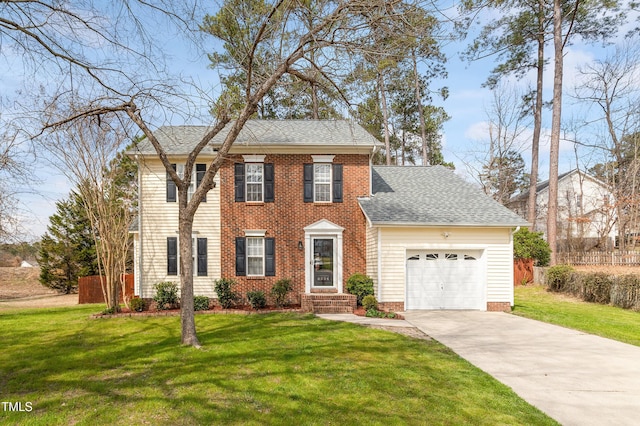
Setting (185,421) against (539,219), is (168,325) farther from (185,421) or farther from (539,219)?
(539,219)

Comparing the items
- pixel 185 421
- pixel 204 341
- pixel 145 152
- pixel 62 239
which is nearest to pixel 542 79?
pixel 145 152

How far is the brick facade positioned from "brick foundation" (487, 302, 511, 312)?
4.37 meters

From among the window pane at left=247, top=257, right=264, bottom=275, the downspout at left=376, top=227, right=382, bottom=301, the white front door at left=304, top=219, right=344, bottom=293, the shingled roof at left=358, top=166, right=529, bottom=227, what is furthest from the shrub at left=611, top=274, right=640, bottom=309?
the window pane at left=247, top=257, right=264, bottom=275

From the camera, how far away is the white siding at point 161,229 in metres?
13.5

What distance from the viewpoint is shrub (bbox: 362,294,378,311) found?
11.8m

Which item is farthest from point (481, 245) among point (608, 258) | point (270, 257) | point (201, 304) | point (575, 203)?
point (575, 203)

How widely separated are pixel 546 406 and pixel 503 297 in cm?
826

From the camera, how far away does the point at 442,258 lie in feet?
41.8

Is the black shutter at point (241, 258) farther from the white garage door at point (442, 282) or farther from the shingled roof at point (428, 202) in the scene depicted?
the white garage door at point (442, 282)

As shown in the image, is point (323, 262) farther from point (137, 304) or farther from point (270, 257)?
point (137, 304)

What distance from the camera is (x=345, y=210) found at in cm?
1373

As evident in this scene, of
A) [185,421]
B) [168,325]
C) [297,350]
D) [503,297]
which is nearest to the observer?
[185,421]

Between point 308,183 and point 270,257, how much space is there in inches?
117

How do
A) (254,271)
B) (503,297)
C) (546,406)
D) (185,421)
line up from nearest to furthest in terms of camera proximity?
(185,421), (546,406), (503,297), (254,271)
